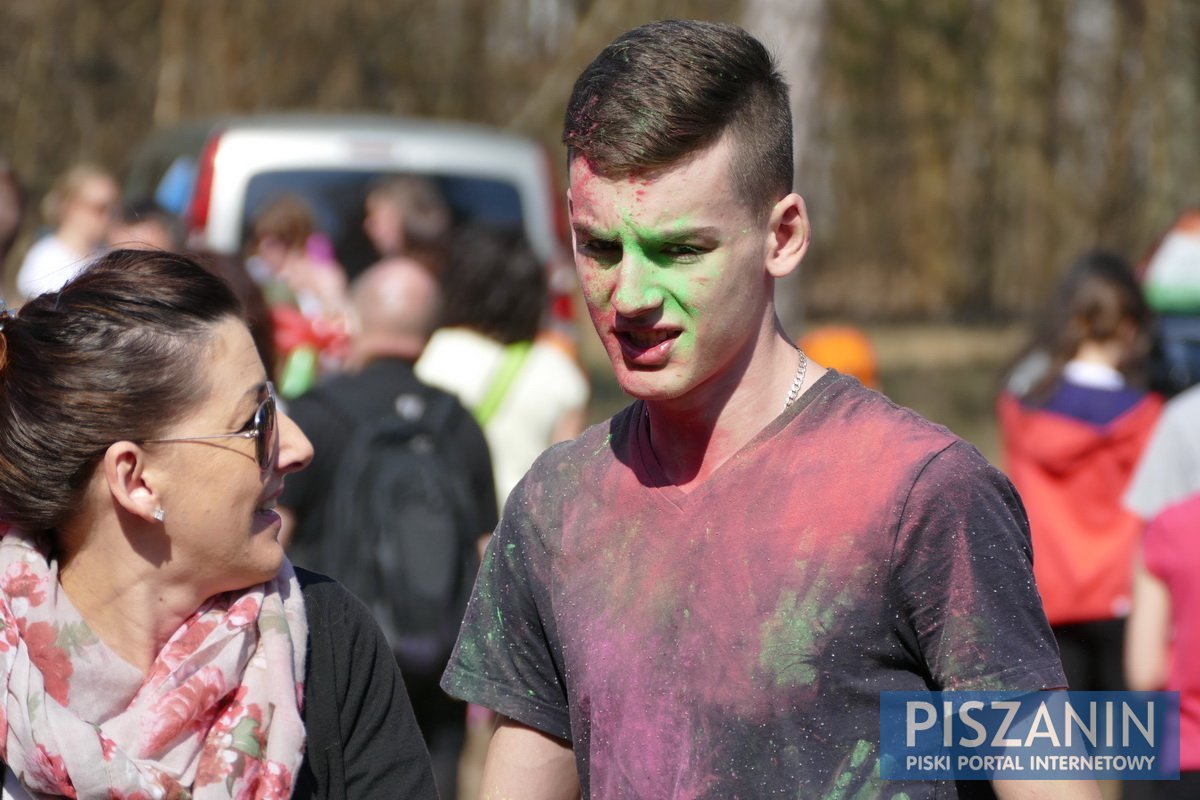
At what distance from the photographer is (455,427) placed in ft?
15.6

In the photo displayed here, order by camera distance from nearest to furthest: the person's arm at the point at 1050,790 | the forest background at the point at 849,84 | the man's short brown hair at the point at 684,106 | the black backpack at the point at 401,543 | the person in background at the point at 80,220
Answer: the person's arm at the point at 1050,790, the man's short brown hair at the point at 684,106, the black backpack at the point at 401,543, the person in background at the point at 80,220, the forest background at the point at 849,84

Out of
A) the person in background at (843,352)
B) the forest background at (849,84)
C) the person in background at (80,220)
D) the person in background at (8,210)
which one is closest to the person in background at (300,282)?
the person in background at (80,220)

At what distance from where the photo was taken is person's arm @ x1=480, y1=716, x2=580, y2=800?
7.66ft

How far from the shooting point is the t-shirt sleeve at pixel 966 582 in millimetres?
2006

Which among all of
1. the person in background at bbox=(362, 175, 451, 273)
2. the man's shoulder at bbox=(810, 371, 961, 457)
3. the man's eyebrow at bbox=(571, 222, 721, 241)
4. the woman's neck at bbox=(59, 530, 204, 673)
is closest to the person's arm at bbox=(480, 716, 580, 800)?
the woman's neck at bbox=(59, 530, 204, 673)

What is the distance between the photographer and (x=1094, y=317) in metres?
5.47

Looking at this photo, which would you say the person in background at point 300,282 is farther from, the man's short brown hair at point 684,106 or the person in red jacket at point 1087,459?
the man's short brown hair at point 684,106

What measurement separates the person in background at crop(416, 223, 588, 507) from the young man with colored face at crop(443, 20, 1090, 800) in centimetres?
Result: 317

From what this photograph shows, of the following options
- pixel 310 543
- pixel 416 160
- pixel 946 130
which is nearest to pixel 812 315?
pixel 946 130

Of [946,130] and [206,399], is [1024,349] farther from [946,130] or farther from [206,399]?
[946,130]

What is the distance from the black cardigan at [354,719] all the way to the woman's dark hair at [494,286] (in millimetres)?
2975

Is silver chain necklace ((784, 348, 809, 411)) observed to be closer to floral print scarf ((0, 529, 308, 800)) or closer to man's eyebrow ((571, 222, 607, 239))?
man's eyebrow ((571, 222, 607, 239))

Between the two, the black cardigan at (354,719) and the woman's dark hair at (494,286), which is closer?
the black cardigan at (354,719)

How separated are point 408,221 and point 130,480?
4073 mm
